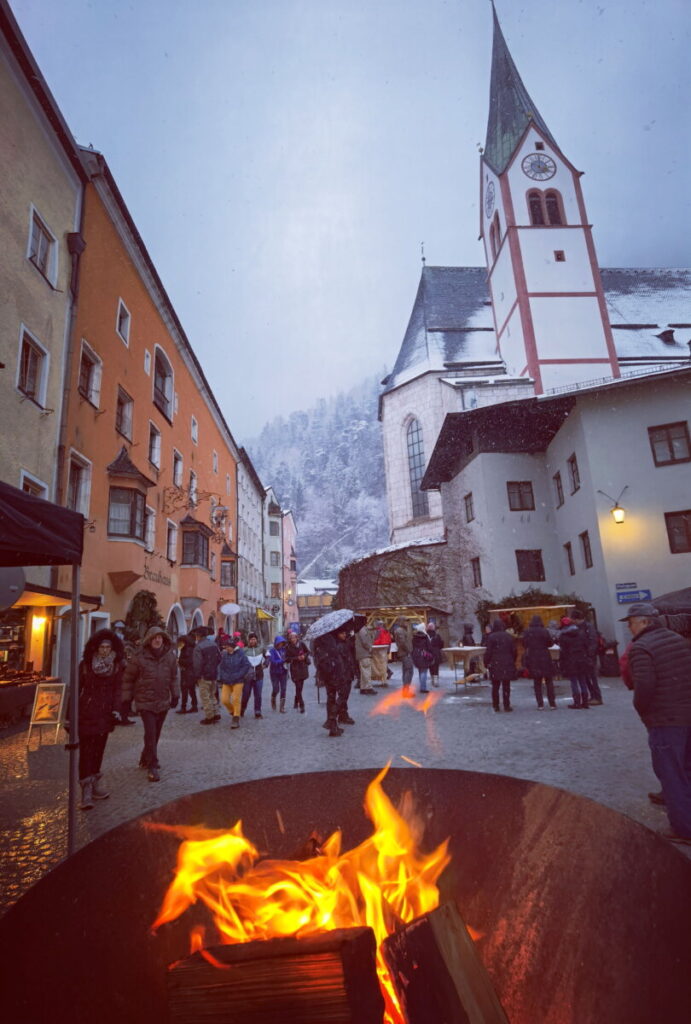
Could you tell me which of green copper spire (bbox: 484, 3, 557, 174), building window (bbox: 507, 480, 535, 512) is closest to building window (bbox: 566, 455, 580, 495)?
building window (bbox: 507, 480, 535, 512)

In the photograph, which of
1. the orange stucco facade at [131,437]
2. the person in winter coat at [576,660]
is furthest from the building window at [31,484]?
the person in winter coat at [576,660]

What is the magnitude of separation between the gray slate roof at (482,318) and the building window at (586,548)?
20.6m

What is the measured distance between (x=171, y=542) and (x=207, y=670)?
1248cm

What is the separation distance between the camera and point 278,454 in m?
158

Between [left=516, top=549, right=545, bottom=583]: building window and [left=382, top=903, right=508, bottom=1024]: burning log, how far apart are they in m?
21.7

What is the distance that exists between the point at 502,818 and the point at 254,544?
1694 inches

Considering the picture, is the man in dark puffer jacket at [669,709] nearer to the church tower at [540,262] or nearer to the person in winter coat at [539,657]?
the person in winter coat at [539,657]

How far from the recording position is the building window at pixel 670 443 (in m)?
17.4

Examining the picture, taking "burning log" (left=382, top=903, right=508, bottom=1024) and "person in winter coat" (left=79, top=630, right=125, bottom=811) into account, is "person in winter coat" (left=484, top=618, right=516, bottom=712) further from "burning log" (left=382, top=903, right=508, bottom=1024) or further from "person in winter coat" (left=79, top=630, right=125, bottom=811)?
"burning log" (left=382, top=903, right=508, bottom=1024)

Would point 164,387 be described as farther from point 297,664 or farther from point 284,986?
point 284,986

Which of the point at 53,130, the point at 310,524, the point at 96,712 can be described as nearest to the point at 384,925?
the point at 96,712

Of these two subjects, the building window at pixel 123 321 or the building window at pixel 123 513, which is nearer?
the building window at pixel 123 513

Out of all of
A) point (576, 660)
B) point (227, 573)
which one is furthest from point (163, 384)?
point (576, 660)

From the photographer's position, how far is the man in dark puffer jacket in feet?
13.5
